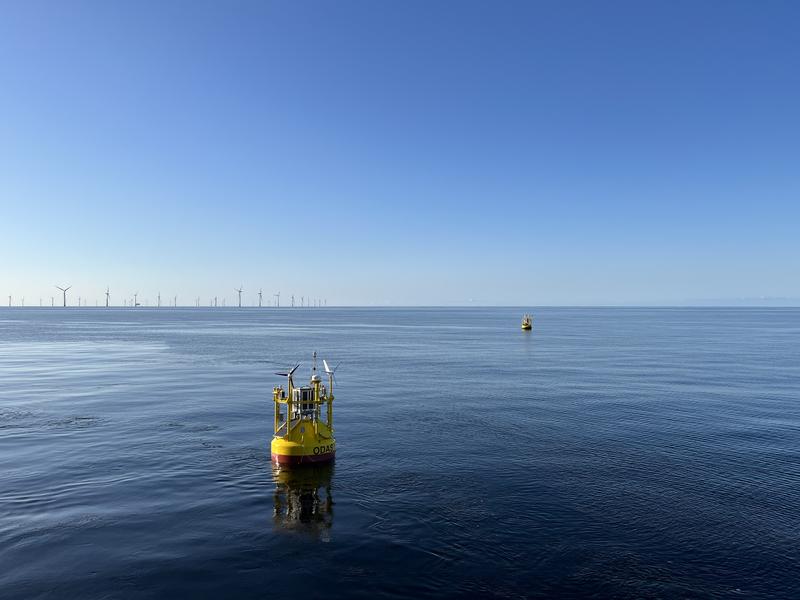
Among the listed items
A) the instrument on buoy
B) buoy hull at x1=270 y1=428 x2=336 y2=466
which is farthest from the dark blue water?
the instrument on buoy

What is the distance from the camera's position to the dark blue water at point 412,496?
21719 mm

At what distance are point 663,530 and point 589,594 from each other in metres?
7.96

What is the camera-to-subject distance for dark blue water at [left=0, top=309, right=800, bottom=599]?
21719 mm

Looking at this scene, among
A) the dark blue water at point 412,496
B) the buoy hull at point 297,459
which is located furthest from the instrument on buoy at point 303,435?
the dark blue water at point 412,496

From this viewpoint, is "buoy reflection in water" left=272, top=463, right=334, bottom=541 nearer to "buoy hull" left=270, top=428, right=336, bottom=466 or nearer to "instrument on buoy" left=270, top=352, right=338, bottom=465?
"buoy hull" left=270, top=428, right=336, bottom=466

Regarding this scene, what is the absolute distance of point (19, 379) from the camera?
7700 cm

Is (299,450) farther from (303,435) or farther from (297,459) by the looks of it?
(303,435)

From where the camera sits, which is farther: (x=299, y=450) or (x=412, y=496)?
(x=299, y=450)

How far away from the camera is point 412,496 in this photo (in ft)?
100

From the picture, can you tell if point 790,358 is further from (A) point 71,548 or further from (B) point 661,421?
(A) point 71,548

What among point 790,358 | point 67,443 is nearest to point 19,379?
point 67,443

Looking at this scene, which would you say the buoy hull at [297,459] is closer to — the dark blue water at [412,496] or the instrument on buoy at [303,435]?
the instrument on buoy at [303,435]

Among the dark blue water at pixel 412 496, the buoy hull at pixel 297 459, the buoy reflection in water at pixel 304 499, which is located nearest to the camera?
the dark blue water at pixel 412 496

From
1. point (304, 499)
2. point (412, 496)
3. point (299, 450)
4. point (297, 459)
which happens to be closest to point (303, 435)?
point (299, 450)
